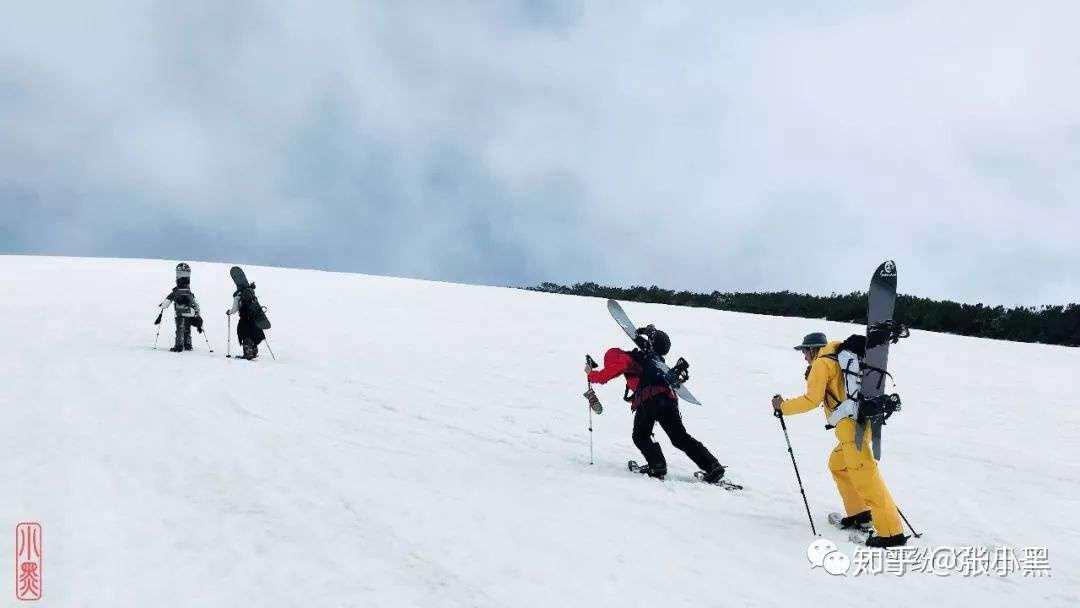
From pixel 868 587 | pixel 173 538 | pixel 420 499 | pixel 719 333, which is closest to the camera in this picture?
pixel 173 538

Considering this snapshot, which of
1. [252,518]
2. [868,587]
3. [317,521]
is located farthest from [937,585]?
[252,518]

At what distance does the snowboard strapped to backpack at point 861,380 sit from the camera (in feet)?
22.6

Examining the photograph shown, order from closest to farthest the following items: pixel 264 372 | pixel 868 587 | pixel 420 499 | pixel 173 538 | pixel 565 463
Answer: pixel 173 538, pixel 868 587, pixel 420 499, pixel 565 463, pixel 264 372

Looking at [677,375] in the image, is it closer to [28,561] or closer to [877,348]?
[877,348]

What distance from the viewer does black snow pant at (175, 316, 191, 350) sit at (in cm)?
1545

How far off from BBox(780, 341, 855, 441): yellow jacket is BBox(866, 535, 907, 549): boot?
0.94 m

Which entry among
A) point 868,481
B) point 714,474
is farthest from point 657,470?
point 868,481

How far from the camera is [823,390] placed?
23.8 ft

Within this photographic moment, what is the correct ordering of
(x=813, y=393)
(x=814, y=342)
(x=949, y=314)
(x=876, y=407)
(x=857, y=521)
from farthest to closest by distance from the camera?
(x=949, y=314) < (x=814, y=342) < (x=857, y=521) < (x=813, y=393) < (x=876, y=407)

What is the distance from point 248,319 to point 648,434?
9.91 m

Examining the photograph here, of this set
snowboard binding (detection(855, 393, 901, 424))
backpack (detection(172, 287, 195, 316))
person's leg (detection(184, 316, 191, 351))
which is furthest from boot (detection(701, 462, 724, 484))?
backpack (detection(172, 287, 195, 316))

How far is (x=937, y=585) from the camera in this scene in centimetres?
615

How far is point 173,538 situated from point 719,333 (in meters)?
19.2

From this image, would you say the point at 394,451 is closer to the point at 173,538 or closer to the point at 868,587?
the point at 173,538
